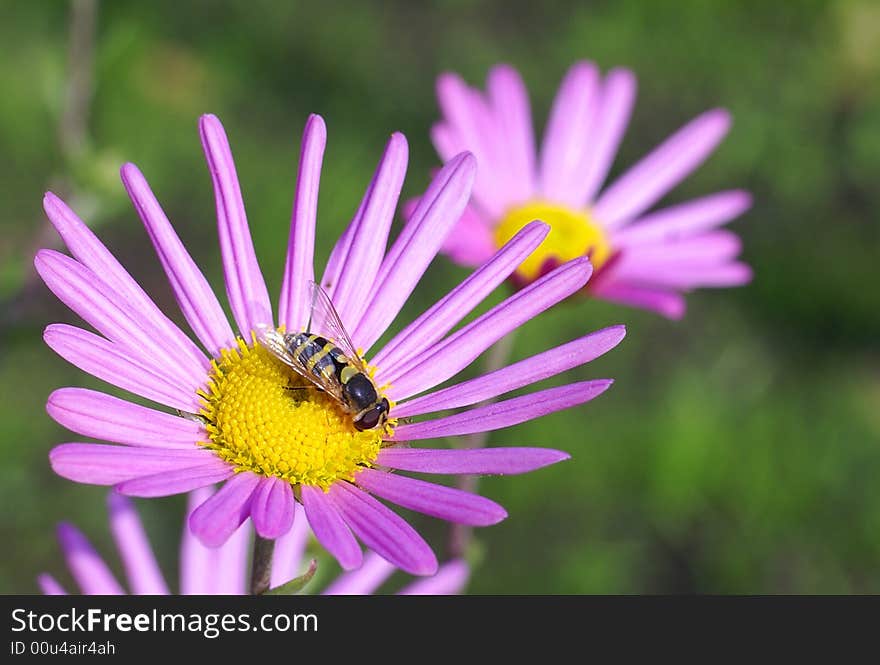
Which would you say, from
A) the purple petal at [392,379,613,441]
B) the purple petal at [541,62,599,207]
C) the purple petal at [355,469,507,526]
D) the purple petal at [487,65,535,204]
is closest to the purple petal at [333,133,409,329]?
the purple petal at [392,379,613,441]

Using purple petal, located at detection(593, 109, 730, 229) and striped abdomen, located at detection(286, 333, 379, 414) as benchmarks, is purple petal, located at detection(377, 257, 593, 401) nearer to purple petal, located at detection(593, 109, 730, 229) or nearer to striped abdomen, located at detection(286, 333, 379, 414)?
striped abdomen, located at detection(286, 333, 379, 414)

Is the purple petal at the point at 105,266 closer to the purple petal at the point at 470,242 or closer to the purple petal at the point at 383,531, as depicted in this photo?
the purple petal at the point at 383,531

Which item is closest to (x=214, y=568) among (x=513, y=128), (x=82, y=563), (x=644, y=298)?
(x=82, y=563)

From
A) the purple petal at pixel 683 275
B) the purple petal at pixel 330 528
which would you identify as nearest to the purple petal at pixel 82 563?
the purple petal at pixel 330 528

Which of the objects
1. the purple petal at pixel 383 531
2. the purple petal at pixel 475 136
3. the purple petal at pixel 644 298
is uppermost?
the purple petal at pixel 475 136

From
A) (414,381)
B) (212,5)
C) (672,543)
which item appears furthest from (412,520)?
(212,5)

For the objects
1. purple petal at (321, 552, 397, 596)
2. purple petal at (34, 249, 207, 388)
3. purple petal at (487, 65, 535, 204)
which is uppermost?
purple petal at (487, 65, 535, 204)
